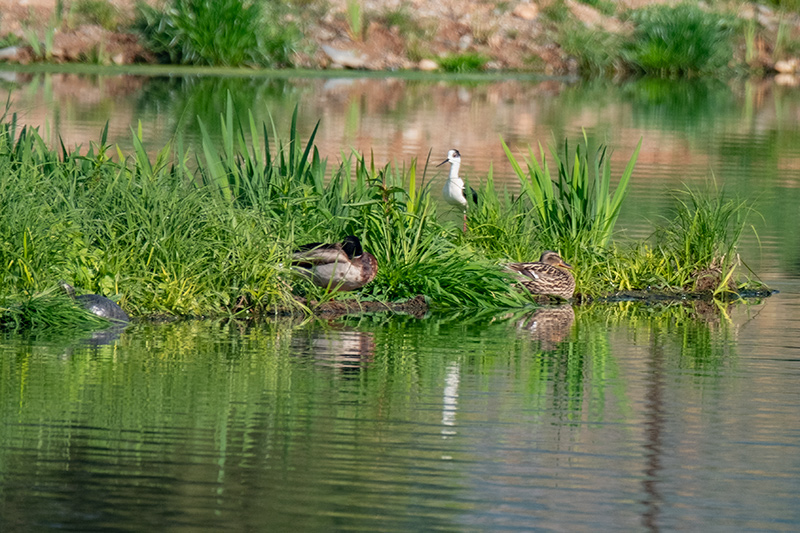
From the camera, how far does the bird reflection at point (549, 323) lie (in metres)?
10.1

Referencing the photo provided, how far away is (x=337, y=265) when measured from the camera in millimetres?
10750

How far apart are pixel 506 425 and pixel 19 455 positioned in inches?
92.4

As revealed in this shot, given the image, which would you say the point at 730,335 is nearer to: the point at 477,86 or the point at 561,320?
the point at 561,320

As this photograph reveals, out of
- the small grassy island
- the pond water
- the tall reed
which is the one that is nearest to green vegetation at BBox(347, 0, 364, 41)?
the small grassy island

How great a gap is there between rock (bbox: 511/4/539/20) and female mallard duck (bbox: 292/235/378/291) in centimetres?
3502

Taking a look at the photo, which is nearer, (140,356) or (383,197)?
(140,356)

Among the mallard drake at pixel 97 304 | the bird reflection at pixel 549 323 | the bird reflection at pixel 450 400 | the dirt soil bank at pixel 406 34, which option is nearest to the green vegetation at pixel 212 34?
the dirt soil bank at pixel 406 34

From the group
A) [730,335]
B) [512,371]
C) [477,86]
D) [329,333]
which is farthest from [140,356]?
[477,86]

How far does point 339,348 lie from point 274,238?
1.65m

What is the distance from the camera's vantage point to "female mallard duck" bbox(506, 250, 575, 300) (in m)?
11.5

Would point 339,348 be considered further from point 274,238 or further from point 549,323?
point 549,323

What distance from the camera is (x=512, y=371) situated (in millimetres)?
8867

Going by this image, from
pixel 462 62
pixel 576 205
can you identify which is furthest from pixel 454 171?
pixel 462 62

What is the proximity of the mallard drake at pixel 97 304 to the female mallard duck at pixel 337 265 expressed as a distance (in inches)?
55.9
